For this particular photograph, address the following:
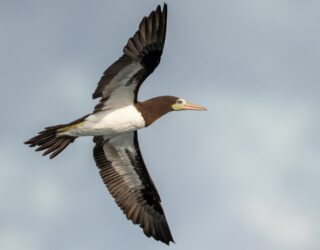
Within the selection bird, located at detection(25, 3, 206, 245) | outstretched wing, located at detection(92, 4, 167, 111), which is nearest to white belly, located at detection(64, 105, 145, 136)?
bird, located at detection(25, 3, 206, 245)

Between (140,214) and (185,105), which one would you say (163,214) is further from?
(185,105)

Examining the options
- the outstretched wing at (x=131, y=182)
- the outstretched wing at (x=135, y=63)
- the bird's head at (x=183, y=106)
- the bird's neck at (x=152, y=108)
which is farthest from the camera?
the outstretched wing at (x=131, y=182)

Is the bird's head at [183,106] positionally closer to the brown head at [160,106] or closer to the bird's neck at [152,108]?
the brown head at [160,106]

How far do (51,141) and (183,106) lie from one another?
12.1ft

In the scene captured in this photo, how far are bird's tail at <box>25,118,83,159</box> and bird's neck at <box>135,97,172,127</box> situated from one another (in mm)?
1896

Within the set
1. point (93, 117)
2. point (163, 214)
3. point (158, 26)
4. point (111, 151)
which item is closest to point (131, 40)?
point (158, 26)

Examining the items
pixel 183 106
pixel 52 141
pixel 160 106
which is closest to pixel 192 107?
pixel 183 106

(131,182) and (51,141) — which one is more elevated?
(51,141)

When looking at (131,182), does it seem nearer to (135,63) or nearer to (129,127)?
(129,127)

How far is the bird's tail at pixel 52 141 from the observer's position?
77.5 feet

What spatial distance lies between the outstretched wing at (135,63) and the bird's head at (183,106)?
1529 millimetres

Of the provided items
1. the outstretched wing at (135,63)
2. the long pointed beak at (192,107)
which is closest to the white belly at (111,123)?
the outstretched wing at (135,63)

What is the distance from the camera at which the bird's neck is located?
2372 cm

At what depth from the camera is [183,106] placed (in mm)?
24922
